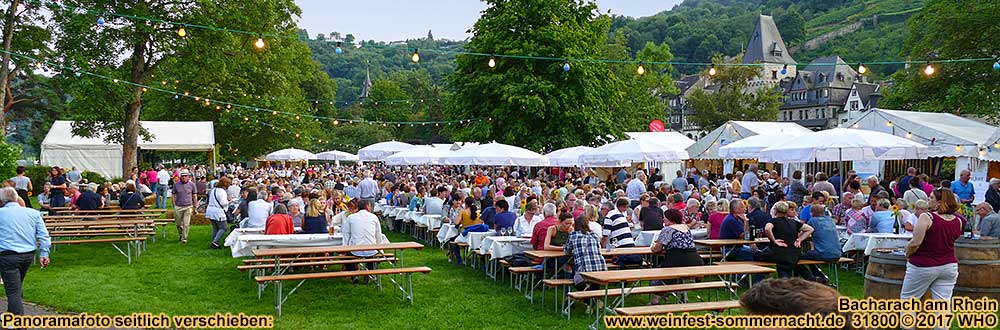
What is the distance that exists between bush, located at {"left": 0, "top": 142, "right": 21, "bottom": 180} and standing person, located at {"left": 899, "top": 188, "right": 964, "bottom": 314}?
16667 mm

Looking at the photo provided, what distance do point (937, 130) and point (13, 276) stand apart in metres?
21.6

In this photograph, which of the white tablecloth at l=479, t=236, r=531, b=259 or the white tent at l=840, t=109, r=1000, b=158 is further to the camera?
the white tent at l=840, t=109, r=1000, b=158

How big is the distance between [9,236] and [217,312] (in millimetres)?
2092

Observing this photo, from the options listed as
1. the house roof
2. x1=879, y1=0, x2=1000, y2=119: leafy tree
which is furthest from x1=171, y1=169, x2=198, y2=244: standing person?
the house roof

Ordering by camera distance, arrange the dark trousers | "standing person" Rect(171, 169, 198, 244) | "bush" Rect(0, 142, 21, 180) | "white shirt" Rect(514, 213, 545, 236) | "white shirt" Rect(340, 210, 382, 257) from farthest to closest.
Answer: "bush" Rect(0, 142, 21, 180), "standing person" Rect(171, 169, 198, 244), "white shirt" Rect(514, 213, 545, 236), "white shirt" Rect(340, 210, 382, 257), the dark trousers

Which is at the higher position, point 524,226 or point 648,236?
point 524,226

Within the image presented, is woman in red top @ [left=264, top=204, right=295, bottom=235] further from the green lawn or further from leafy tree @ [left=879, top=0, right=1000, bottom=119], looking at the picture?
leafy tree @ [left=879, top=0, right=1000, bottom=119]

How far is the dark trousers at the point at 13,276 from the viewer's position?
616 cm

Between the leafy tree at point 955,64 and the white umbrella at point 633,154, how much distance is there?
15.3 meters

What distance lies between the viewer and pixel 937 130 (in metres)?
20.0

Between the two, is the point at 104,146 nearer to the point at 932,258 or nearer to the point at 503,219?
the point at 503,219

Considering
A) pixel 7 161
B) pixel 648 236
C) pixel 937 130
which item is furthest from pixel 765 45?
pixel 7 161

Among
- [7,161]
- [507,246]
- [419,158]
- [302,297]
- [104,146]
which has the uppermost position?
[104,146]

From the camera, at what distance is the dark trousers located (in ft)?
20.2
